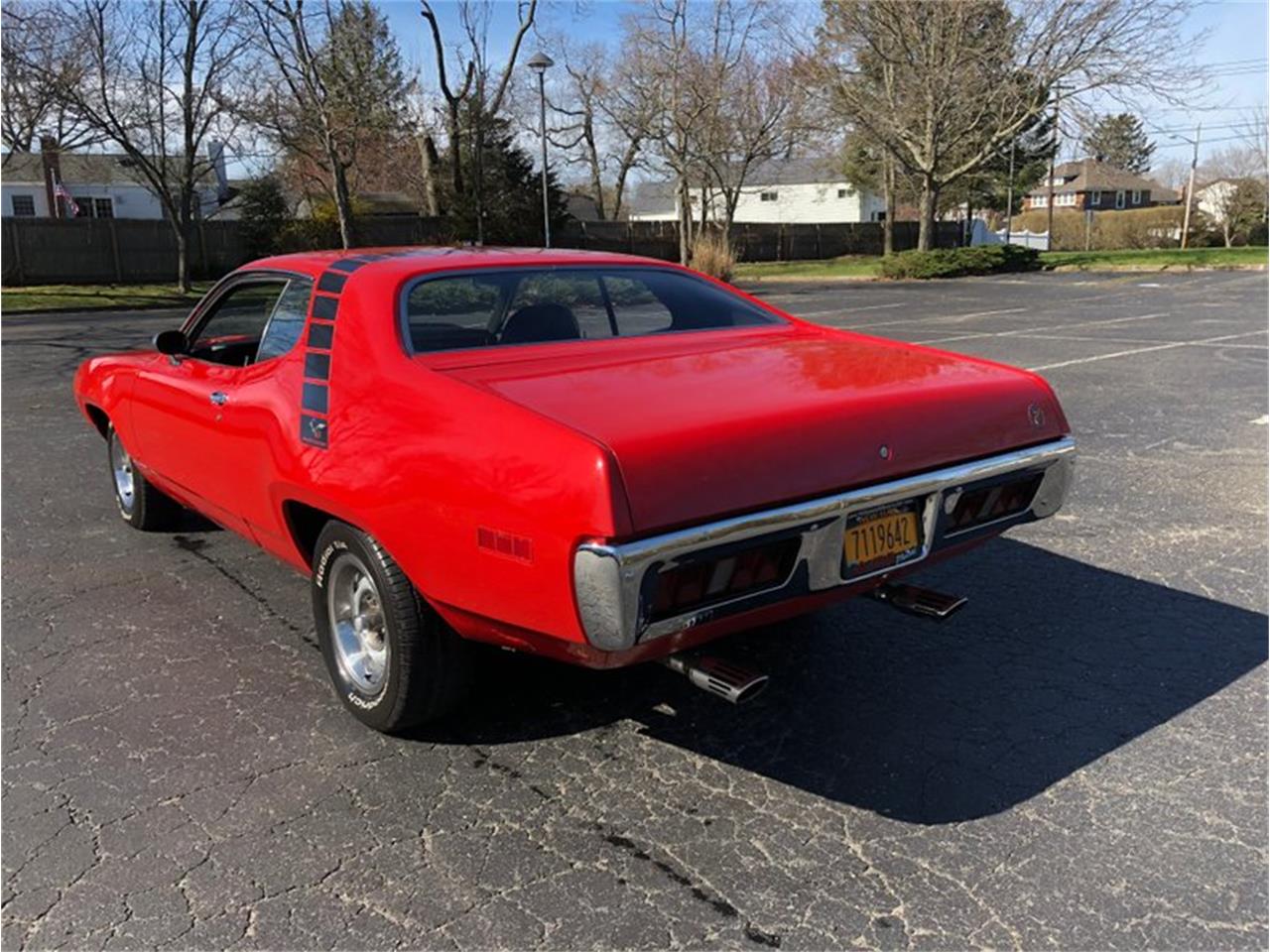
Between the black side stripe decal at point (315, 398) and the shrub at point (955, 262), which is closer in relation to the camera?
the black side stripe decal at point (315, 398)

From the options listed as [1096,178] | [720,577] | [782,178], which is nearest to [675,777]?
[720,577]

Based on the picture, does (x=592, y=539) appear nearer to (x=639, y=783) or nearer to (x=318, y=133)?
(x=639, y=783)

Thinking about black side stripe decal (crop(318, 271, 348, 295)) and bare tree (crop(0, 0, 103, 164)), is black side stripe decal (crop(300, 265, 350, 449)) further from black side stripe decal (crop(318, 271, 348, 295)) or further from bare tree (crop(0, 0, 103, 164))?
bare tree (crop(0, 0, 103, 164))

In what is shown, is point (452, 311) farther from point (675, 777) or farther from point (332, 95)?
point (332, 95)

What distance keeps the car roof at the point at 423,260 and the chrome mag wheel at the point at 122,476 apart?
1852mm

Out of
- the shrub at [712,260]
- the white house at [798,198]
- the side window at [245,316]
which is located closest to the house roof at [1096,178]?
the white house at [798,198]

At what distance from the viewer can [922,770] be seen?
2.97 meters

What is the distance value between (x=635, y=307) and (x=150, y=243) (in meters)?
30.3

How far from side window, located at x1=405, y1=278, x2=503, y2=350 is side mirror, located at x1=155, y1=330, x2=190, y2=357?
152cm

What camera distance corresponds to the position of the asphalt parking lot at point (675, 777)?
237cm

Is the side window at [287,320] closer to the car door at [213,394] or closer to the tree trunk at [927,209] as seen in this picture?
the car door at [213,394]

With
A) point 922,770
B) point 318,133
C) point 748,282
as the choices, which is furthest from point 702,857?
point 748,282

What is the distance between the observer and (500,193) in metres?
35.3

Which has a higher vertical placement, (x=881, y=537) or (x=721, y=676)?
(x=881, y=537)
